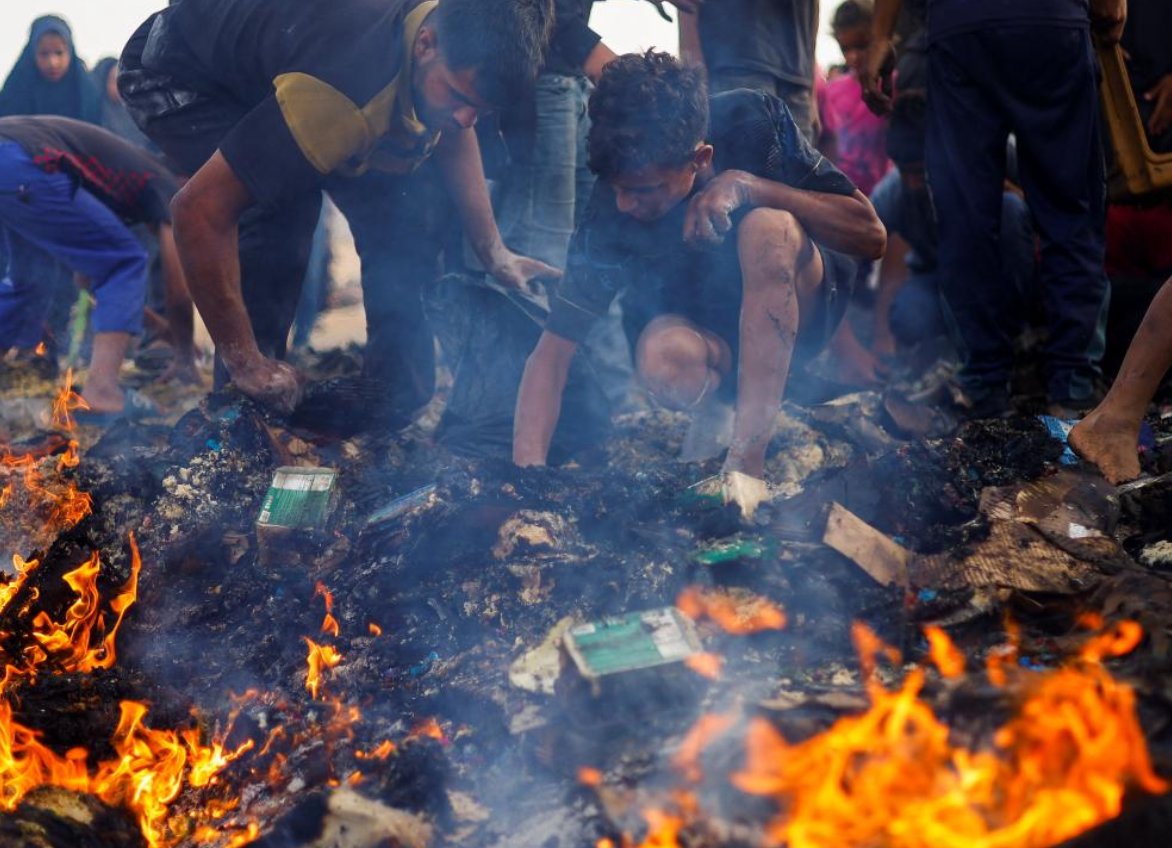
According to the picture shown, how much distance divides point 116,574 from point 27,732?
0.78m

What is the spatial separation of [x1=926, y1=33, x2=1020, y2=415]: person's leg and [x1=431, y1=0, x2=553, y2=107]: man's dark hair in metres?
1.81

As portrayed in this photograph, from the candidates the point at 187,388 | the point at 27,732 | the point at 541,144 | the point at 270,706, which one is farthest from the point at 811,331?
the point at 187,388

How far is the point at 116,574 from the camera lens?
10.1ft

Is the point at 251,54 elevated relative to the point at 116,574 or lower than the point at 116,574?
elevated

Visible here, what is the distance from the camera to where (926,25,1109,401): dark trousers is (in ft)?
11.7

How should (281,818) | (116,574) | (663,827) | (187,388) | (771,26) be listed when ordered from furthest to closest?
(187,388)
(771,26)
(116,574)
(281,818)
(663,827)

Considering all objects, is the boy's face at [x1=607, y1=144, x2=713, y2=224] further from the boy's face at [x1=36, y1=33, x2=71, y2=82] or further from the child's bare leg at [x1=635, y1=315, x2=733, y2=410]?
the boy's face at [x1=36, y1=33, x2=71, y2=82]

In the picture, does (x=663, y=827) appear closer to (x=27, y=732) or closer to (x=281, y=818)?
(x=281, y=818)

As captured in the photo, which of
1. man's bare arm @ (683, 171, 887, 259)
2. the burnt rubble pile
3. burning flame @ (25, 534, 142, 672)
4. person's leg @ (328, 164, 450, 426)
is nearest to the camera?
the burnt rubble pile

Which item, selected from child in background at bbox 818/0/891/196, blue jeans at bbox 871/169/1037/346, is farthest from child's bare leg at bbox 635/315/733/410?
child in background at bbox 818/0/891/196

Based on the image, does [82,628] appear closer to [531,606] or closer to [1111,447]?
[531,606]

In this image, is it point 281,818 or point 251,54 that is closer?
point 281,818

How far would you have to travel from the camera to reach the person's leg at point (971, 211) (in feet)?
12.2

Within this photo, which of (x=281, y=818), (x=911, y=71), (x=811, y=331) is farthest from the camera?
(x=911, y=71)
